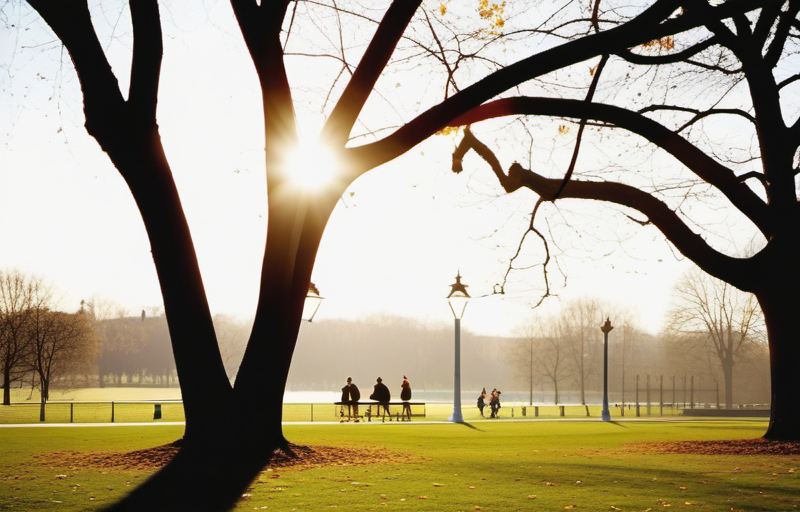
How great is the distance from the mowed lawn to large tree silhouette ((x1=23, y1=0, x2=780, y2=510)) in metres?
1.27

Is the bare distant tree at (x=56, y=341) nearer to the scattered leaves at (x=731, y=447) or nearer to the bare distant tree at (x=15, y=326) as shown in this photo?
the bare distant tree at (x=15, y=326)

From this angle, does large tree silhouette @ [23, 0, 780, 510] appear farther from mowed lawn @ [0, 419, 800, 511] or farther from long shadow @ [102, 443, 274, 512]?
mowed lawn @ [0, 419, 800, 511]

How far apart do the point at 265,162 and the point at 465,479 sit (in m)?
5.89

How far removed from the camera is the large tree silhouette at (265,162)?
11039mm

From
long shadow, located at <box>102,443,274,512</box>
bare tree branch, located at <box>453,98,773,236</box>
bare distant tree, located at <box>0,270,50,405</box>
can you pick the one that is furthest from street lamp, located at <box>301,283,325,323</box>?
bare distant tree, located at <box>0,270,50,405</box>

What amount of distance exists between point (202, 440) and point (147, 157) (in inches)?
161

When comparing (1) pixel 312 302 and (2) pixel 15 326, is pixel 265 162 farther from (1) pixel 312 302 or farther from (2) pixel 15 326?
(2) pixel 15 326

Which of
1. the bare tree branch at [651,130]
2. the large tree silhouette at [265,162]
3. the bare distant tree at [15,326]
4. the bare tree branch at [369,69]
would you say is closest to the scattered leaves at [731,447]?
the bare tree branch at [651,130]

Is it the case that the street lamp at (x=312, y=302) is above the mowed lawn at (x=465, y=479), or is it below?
above

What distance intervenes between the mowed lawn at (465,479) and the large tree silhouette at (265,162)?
1267mm

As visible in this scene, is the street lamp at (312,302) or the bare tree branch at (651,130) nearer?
the bare tree branch at (651,130)

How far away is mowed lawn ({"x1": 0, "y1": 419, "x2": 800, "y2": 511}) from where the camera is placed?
8016 millimetres

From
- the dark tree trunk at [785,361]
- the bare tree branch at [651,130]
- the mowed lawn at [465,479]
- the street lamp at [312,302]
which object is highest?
the bare tree branch at [651,130]

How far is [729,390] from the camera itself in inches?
2613
